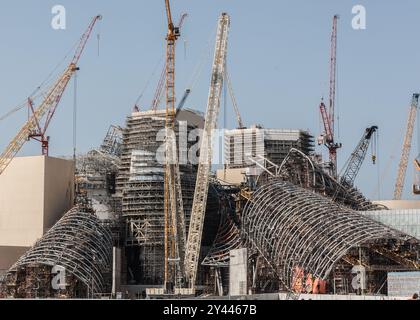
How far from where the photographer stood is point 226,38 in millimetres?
148250

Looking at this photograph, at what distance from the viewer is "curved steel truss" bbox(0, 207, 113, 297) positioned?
436ft

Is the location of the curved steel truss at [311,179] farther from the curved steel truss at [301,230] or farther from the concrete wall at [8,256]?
the concrete wall at [8,256]

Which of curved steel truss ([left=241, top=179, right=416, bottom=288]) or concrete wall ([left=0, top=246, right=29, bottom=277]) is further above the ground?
curved steel truss ([left=241, top=179, right=416, bottom=288])

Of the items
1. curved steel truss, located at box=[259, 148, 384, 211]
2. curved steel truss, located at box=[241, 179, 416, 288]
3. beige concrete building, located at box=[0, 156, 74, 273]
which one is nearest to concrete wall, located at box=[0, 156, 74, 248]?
beige concrete building, located at box=[0, 156, 74, 273]

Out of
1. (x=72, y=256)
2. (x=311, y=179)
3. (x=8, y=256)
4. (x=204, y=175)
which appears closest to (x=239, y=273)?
(x=204, y=175)

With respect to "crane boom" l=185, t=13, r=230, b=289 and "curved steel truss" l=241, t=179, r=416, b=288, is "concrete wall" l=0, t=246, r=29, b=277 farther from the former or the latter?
"curved steel truss" l=241, t=179, r=416, b=288

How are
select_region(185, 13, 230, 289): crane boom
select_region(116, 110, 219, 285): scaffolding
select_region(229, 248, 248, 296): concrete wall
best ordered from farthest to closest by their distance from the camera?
select_region(116, 110, 219, 285): scaffolding → select_region(185, 13, 230, 289): crane boom → select_region(229, 248, 248, 296): concrete wall

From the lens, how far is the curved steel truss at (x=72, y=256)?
436 feet

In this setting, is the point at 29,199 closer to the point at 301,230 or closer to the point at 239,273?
the point at 239,273

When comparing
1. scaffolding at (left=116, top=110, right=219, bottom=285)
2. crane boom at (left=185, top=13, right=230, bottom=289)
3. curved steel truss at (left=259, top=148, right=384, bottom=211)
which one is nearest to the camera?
crane boom at (left=185, top=13, right=230, bottom=289)

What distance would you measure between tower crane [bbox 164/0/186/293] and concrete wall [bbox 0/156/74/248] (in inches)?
751

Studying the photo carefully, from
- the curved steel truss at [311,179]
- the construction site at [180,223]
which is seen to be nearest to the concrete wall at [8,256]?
the construction site at [180,223]

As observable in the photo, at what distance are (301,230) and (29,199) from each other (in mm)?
48446

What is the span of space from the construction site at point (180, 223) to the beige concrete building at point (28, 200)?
202 mm
